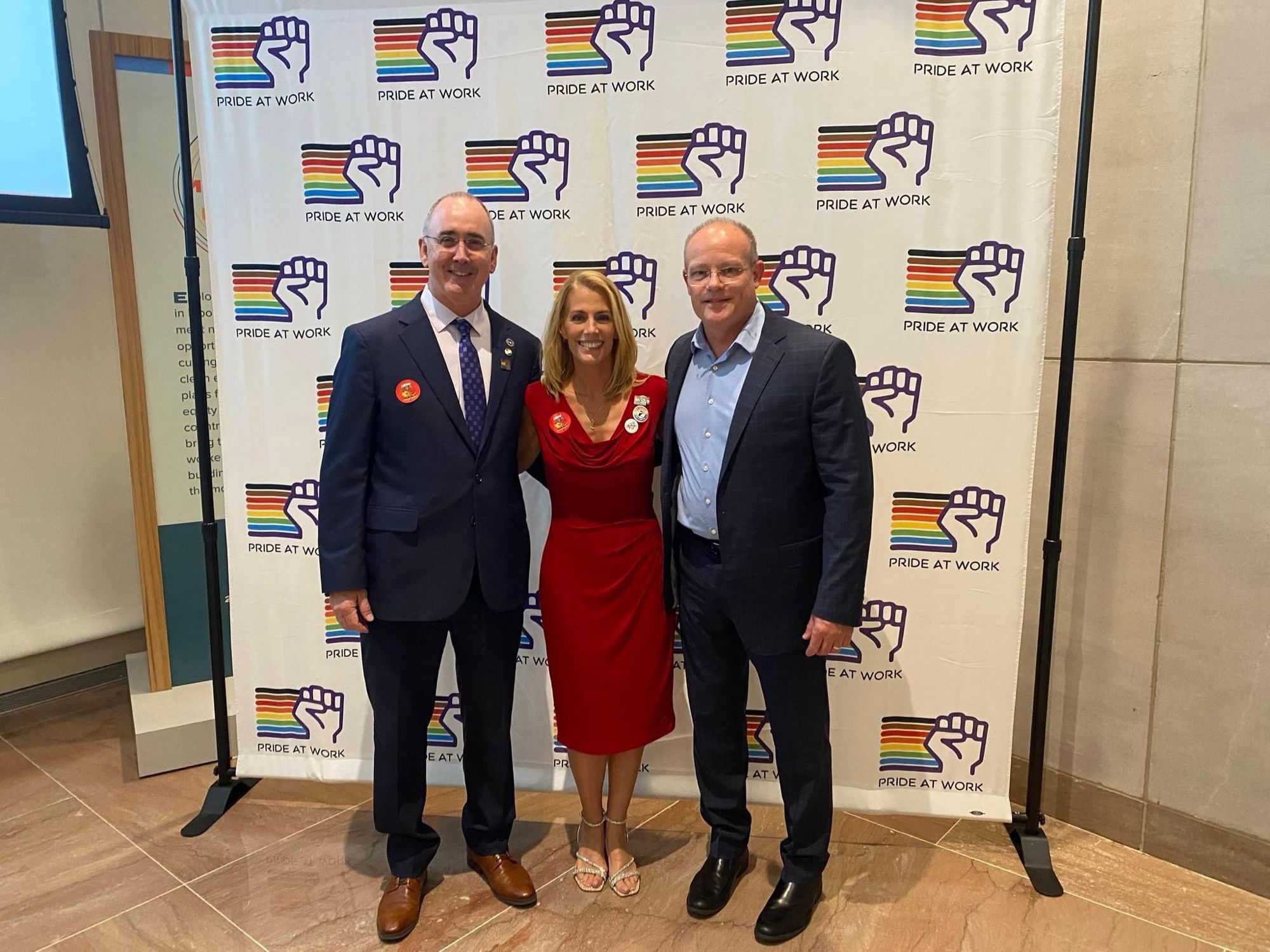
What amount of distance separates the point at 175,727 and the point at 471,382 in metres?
1.90

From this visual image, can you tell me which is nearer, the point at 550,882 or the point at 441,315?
the point at 441,315

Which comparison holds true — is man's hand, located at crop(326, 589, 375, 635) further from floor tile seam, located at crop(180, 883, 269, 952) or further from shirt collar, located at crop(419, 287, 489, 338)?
floor tile seam, located at crop(180, 883, 269, 952)

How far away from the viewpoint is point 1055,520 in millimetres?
2496

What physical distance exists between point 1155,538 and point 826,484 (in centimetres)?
115

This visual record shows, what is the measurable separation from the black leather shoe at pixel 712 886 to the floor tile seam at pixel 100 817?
1.47 m

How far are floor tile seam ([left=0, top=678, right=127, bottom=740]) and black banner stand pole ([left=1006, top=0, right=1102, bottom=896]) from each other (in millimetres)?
3677

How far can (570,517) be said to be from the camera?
7.78 feet

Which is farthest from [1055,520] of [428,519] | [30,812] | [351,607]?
[30,812]

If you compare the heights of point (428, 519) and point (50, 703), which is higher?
point (428, 519)

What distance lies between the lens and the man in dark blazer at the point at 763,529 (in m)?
2.11

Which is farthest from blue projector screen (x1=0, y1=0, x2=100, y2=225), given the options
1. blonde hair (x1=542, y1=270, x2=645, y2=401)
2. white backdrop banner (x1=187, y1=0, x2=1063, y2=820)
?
blonde hair (x1=542, y1=270, x2=645, y2=401)

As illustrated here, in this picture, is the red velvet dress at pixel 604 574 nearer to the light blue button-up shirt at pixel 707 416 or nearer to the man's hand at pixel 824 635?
the light blue button-up shirt at pixel 707 416

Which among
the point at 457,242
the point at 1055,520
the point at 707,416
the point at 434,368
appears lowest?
the point at 1055,520

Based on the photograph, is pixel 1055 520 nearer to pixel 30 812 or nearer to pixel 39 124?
pixel 30 812
